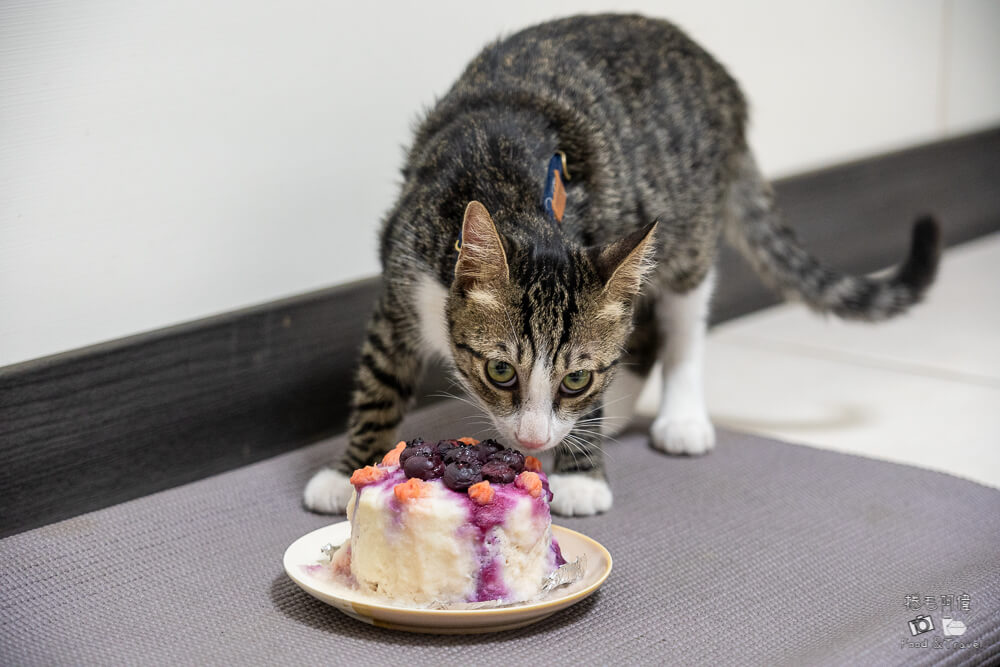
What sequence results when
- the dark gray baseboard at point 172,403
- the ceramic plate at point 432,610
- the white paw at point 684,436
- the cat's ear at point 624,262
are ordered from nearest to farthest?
the ceramic plate at point 432,610 → the cat's ear at point 624,262 → the dark gray baseboard at point 172,403 → the white paw at point 684,436

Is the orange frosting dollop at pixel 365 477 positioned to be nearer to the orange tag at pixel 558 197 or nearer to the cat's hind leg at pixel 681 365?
the orange tag at pixel 558 197

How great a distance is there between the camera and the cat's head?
→ 55.7 inches

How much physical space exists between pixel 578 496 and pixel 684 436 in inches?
14.2

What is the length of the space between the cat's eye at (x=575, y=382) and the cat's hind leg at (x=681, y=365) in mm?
568

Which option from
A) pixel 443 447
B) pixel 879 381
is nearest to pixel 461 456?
pixel 443 447

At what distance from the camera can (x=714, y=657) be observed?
131 cm

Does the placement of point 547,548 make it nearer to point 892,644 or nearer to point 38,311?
point 892,644

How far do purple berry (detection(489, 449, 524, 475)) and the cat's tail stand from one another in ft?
3.35

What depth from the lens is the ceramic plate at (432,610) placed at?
1271mm

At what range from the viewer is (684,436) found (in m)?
1.98

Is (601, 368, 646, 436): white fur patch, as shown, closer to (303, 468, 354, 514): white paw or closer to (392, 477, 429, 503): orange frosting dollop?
(303, 468, 354, 514): white paw

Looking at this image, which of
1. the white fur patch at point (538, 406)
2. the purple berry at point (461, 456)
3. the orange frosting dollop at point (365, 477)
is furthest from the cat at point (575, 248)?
the orange frosting dollop at point (365, 477)

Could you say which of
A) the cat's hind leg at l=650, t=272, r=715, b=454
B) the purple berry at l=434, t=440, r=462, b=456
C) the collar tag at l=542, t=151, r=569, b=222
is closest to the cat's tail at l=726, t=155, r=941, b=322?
the cat's hind leg at l=650, t=272, r=715, b=454

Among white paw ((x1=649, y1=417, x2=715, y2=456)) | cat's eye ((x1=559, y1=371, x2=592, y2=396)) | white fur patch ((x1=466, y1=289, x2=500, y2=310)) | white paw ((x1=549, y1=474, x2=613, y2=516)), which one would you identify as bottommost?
white paw ((x1=649, y1=417, x2=715, y2=456))
